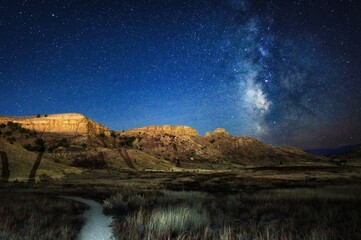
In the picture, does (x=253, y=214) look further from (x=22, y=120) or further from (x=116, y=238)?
(x=22, y=120)

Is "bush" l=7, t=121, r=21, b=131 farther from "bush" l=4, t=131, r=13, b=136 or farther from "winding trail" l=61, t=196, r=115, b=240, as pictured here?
"winding trail" l=61, t=196, r=115, b=240

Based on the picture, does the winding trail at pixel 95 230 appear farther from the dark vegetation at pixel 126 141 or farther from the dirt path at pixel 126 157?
the dark vegetation at pixel 126 141

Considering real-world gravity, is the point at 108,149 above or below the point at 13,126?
below

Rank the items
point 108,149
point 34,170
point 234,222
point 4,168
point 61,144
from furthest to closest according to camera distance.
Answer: point 61,144 < point 108,149 < point 34,170 < point 4,168 < point 234,222

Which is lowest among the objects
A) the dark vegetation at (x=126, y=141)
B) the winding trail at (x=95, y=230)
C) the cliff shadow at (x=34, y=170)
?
the winding trail at (x=95, y=230)

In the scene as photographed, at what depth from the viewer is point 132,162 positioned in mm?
100750

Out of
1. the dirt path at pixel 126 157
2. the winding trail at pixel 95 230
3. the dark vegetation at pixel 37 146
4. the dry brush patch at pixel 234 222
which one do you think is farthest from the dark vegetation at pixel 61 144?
the winding trail at pixel 95 230

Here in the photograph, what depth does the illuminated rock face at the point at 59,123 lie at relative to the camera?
13438 cm

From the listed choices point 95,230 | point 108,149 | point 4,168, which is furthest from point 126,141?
point 95,230

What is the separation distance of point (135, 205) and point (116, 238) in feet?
25.0

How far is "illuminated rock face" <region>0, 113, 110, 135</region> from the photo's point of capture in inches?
5290

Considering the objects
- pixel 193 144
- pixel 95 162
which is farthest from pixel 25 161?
pixel 193 144

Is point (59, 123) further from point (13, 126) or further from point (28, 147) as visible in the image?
point (28, 147)

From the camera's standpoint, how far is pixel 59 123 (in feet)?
456
